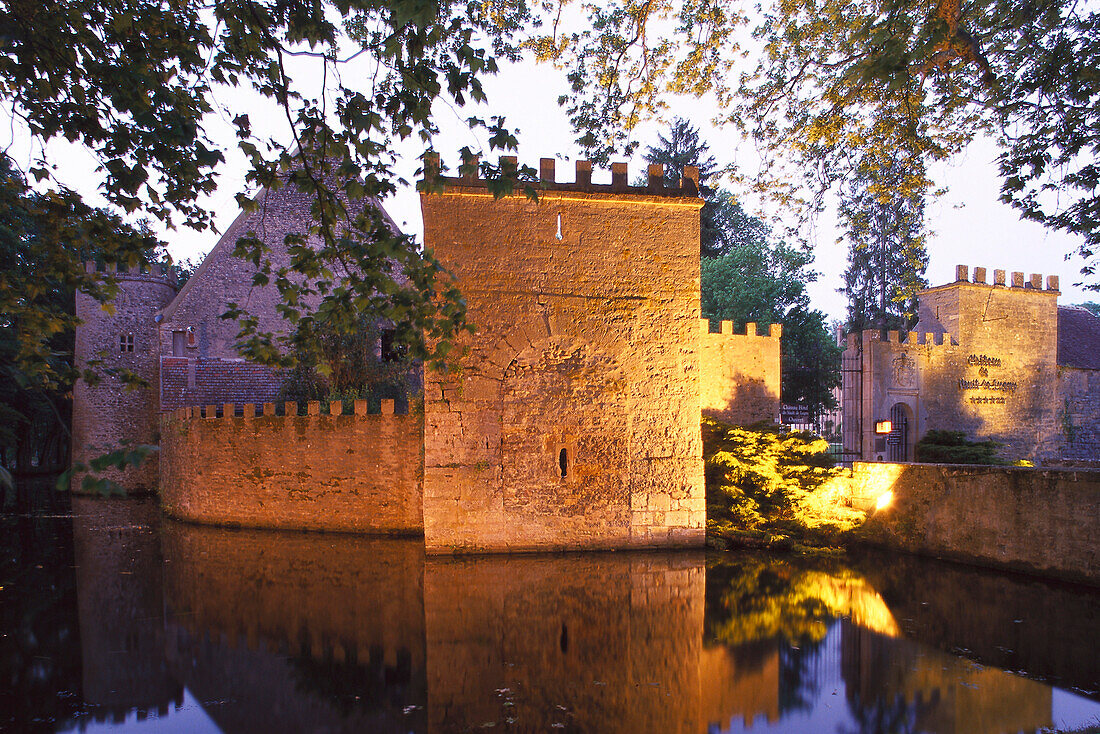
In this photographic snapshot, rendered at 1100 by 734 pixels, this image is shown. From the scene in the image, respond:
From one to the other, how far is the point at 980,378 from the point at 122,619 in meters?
20.1

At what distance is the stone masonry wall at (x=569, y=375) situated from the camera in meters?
9.63

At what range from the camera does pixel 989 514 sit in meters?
9.30

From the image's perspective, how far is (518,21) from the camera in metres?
7.59

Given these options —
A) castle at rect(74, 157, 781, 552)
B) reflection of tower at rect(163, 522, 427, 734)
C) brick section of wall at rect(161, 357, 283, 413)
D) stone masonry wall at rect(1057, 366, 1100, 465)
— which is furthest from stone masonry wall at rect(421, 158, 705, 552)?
stone masonry wall at rect(1057, 366, 1100, 465)

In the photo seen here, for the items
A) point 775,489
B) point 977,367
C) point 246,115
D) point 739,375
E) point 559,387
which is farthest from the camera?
point 977,367

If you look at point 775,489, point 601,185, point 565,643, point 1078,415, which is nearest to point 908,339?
point 1078,415

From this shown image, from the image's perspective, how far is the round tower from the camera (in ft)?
58.9

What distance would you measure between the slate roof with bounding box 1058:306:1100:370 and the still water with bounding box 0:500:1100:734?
14.9 metres

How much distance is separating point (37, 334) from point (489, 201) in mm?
6497

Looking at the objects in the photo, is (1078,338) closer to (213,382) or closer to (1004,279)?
(1004,279)

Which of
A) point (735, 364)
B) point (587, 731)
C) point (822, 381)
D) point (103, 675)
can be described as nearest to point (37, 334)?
point (103, 675)

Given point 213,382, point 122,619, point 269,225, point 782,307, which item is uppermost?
point 269,225

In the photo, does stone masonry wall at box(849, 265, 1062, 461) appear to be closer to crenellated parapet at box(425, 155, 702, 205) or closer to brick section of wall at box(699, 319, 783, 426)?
brick section of wall at box(699, 319, 783, 426)

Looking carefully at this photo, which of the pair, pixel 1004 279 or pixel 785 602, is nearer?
pixel 785 602
